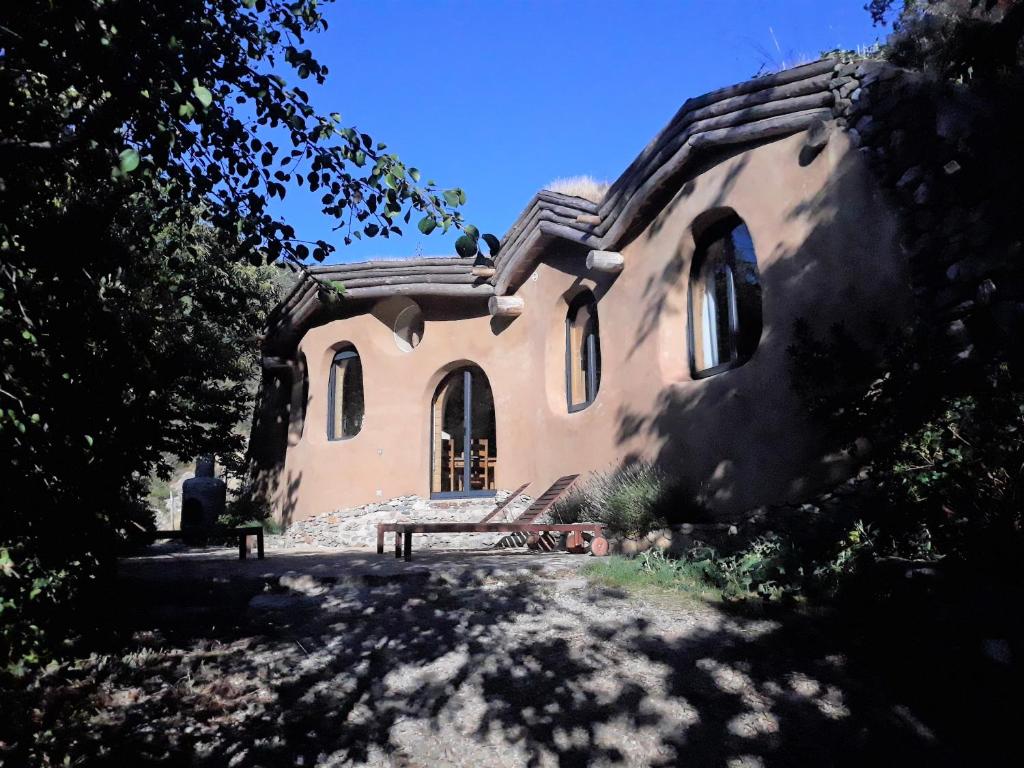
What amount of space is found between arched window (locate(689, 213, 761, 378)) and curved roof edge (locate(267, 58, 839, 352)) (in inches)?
33.9

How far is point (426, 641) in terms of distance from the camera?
16.7 ft

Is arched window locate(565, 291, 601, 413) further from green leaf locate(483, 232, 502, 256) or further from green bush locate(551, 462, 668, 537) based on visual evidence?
green leaf locate(483, 232, 502, 256)

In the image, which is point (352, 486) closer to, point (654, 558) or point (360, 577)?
point (360, 577)

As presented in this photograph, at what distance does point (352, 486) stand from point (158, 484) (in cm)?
2287

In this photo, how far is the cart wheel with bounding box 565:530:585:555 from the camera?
7668 mm

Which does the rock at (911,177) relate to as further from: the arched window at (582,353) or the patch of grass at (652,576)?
the arched window at (582,353)

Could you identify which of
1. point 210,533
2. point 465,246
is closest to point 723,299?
point 465,246

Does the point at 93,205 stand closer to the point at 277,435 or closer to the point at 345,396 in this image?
the point at 345,396

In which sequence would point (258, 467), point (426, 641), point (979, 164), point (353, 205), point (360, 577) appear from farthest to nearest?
point (258, 467), point (360, 577), point (979, 164), point (426, 641), point (353, 205)

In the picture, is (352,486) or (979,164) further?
(352,486)

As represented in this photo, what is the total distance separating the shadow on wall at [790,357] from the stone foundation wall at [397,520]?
3.55m

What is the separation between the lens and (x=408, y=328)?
12.7 metres

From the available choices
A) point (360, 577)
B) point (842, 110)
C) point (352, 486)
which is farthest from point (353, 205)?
point (352, 486)

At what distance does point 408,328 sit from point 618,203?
4.92 metres
